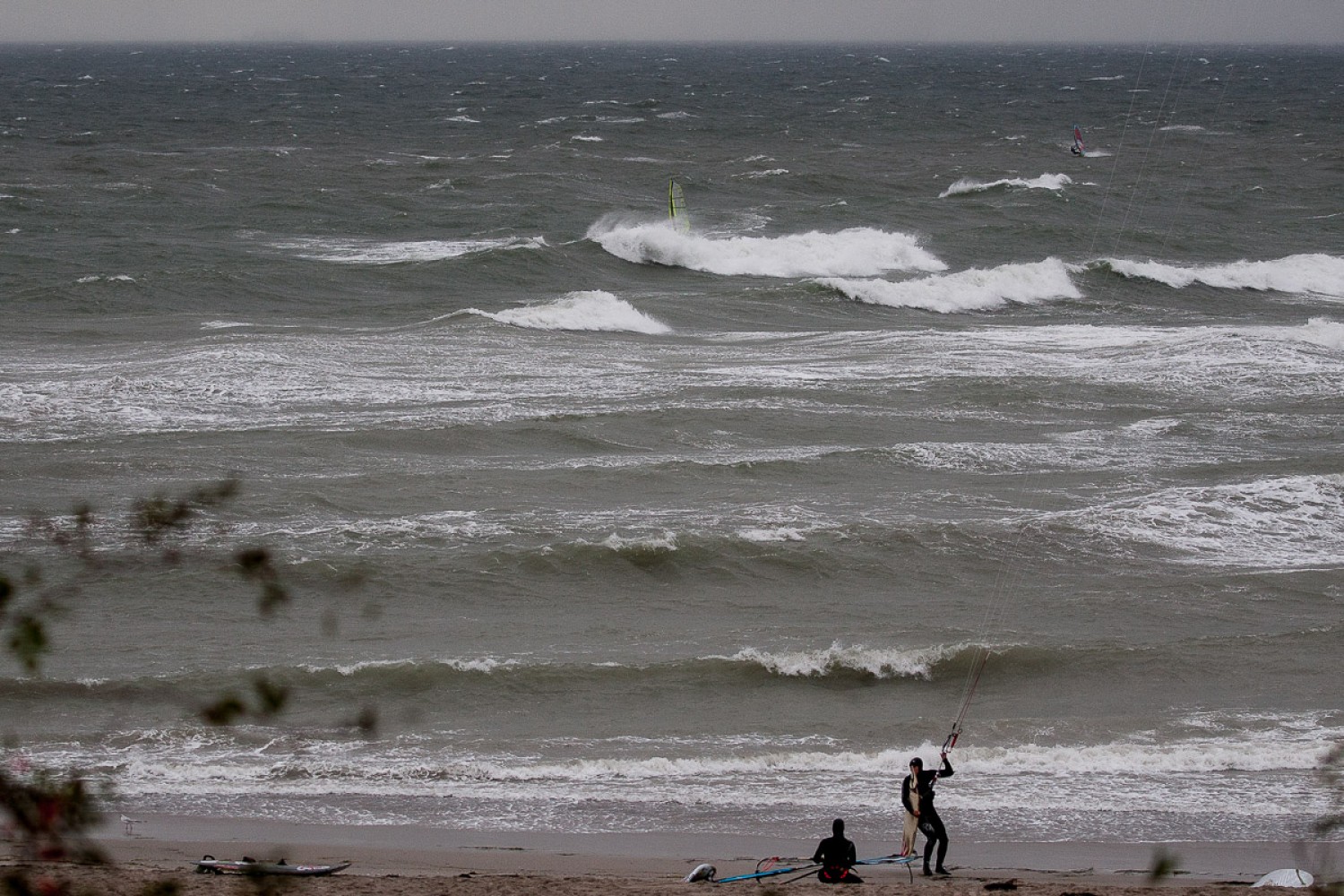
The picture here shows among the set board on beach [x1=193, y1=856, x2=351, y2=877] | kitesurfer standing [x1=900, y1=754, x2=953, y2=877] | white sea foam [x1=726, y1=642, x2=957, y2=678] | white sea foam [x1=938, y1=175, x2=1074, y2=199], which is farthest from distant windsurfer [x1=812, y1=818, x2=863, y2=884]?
white sea foam [x1=938, y1=175, x2=1074, y2=199]

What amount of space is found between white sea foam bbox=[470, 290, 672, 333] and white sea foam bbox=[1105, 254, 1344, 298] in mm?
14037

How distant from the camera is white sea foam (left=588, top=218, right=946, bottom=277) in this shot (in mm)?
38344

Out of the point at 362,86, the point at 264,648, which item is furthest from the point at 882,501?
the point at 362,86

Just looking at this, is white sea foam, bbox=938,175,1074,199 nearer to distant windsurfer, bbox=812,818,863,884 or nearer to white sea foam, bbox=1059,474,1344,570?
white sea foam, bbox=1059,474,1344,570

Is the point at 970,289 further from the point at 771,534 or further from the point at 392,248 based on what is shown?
the point at 771,534

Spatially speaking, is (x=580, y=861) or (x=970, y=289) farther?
(x=970, y=289)

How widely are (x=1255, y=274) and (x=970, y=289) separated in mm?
8413

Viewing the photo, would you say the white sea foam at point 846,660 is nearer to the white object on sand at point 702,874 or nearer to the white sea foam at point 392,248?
the white object on sand at point 702,874

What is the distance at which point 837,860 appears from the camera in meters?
9.91

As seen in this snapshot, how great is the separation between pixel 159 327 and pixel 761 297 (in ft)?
43.2

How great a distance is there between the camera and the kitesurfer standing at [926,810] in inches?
411

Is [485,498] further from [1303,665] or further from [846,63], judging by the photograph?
[846,63]

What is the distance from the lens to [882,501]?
1900cm

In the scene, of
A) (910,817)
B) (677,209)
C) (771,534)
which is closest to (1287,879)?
(910,817)
